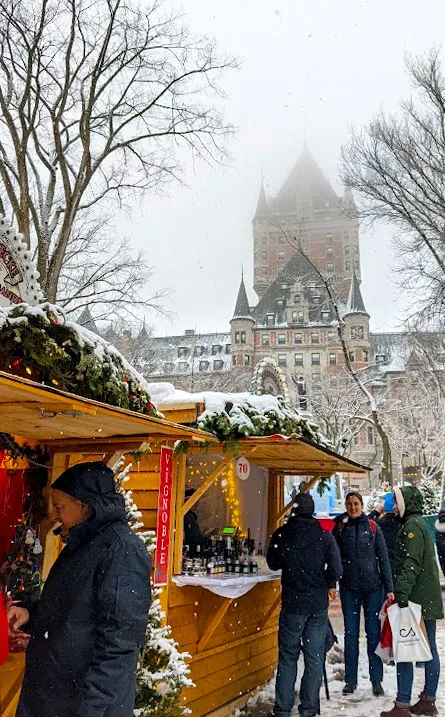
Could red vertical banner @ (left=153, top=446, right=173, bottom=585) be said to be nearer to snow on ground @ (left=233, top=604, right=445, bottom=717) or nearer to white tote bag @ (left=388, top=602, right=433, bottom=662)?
snow on ground @ (left=233, top=604, right=445, bottom=717)

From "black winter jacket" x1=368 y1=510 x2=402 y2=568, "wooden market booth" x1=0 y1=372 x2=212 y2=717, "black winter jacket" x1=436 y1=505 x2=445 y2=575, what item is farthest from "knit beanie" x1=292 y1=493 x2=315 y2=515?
"black winter jacket" x1=436 y1=505 x2=445 y2=575

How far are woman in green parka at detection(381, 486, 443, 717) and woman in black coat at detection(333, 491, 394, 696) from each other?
0.68 meters

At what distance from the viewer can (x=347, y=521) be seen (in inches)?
267

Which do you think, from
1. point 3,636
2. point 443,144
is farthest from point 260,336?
point 3,636

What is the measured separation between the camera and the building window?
56.6m

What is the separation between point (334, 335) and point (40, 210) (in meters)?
52.5

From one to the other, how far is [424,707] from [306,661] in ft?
4.04

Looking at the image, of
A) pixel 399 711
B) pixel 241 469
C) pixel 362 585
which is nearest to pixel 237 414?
pixel 241 469

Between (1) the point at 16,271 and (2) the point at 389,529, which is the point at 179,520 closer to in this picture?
(1) the point at 16,271

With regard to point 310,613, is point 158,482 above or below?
above

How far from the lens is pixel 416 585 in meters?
5.58

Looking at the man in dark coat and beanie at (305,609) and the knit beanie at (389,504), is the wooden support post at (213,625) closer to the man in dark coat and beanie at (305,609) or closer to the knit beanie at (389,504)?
the man in dark coat and beanie at (305,609)

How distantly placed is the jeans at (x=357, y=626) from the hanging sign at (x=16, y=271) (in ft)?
15.6

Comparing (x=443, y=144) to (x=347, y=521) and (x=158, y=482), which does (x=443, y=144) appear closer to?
(x=347, y=521)
